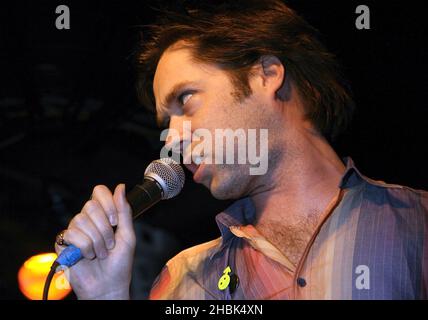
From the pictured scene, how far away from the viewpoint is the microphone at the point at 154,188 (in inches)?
47.0

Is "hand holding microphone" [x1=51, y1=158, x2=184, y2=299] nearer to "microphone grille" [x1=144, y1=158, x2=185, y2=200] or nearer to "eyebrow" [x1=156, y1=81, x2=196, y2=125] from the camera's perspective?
"microphone grille" [x1=144, y1=158, x2=185, y2=200]

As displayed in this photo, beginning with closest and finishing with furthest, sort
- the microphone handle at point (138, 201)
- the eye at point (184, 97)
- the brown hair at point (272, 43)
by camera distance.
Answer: the microphone handle at point (138, 201), the eye at point (184, 97), the brown hair at point (272, 43)

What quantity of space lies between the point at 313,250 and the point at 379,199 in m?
0.26

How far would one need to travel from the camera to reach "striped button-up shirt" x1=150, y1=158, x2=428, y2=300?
121cm

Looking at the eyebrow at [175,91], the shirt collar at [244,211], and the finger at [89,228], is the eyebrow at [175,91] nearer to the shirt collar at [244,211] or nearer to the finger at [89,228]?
the shirt collar at [244,211]

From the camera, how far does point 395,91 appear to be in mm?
1883

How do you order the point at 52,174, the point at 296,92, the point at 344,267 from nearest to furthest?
the point at 344,267 → the point at 296,92 → the point at 52,174

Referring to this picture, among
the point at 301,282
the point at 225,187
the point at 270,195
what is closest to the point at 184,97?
the point at 225,187

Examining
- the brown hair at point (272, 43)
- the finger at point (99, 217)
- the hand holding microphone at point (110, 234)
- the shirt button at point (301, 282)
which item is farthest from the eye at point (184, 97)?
the shirt button at point (301, 282)

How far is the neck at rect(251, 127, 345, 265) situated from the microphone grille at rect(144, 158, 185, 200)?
0.36 metres

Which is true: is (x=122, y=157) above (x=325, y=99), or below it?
below

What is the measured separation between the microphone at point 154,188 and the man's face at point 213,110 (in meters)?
0.19

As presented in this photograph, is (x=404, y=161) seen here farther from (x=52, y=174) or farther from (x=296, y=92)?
(x=52, y=174)
